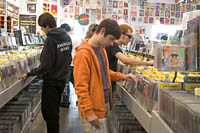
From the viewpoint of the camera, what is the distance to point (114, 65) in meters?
3.01

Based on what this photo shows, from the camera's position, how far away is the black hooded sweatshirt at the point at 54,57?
2.84 metres

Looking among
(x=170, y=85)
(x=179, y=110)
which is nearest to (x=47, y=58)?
(x=170, y=85)

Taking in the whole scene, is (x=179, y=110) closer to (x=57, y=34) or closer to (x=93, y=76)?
(x=93, y=76)

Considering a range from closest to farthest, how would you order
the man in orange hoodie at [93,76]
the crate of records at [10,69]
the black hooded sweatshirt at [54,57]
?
1. the man in orange hoodie at [93,76]
2. the crate of records at [10,69]
3. the black hooded sweatshirt at [54,57]

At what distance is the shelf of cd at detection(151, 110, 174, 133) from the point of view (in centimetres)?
155

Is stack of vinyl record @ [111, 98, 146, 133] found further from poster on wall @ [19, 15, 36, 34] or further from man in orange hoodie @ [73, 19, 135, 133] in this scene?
poster on wall @ [19, 15, 36, 34]

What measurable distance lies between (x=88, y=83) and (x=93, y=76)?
7 cm

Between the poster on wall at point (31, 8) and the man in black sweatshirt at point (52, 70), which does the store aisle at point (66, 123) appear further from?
the poster on wall at point (31, 8)

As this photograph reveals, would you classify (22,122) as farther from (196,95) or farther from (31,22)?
(31,22)

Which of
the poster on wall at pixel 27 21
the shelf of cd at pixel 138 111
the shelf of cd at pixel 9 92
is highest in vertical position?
the poster on wall at pixel 27 21

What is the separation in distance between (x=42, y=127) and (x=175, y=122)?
3.03 meters

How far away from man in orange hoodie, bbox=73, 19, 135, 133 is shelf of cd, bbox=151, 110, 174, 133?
39 cm

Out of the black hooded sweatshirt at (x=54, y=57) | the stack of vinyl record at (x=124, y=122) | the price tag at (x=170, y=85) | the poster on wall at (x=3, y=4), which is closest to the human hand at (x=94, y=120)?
the price tag at (x=170, y=85)

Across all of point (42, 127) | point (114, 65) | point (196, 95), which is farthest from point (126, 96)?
point (42, 127)
